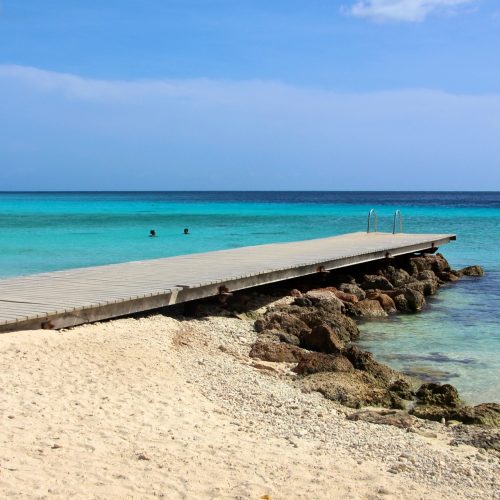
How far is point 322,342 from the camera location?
964 cm

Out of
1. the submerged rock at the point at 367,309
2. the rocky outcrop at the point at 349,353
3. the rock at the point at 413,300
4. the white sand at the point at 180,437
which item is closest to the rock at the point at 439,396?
the rocky outcrop at the point at 349,353

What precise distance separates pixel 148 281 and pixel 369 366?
3727mm

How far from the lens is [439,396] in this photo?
7566mm

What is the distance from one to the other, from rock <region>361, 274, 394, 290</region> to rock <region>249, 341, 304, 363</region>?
22.9ft

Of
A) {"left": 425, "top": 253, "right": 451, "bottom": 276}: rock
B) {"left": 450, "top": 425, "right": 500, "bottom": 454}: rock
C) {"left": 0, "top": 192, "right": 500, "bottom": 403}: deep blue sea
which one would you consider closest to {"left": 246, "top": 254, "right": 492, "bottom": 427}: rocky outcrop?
{"left": 450, "top": 425, "right": 500, "bottom": 454}: rock

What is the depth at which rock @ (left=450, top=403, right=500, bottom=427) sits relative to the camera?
6.82 metres

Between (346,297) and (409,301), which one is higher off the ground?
(346,297)

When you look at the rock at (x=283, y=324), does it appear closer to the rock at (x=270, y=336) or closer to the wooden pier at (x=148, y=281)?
the rock at (x=270, y=336)

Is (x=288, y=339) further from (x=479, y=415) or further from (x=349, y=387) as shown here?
(x=479, y=415)

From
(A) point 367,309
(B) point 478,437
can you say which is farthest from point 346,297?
(B) point 478,437

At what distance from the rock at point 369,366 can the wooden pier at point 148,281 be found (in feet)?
8.36

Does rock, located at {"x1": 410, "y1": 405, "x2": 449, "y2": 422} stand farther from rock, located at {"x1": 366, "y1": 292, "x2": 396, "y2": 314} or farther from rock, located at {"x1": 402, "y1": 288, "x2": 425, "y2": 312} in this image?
rock, located at {"x1": 402, "y1": 288, "x2": 425, "y2": 312}

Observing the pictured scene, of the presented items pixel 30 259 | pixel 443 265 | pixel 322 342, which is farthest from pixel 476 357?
pixel 30 259

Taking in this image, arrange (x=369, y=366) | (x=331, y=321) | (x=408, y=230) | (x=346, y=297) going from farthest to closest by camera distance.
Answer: (x=408, y=230)
(x=346, y=297)
(x=331, y=321)
(x=369, y=366)
